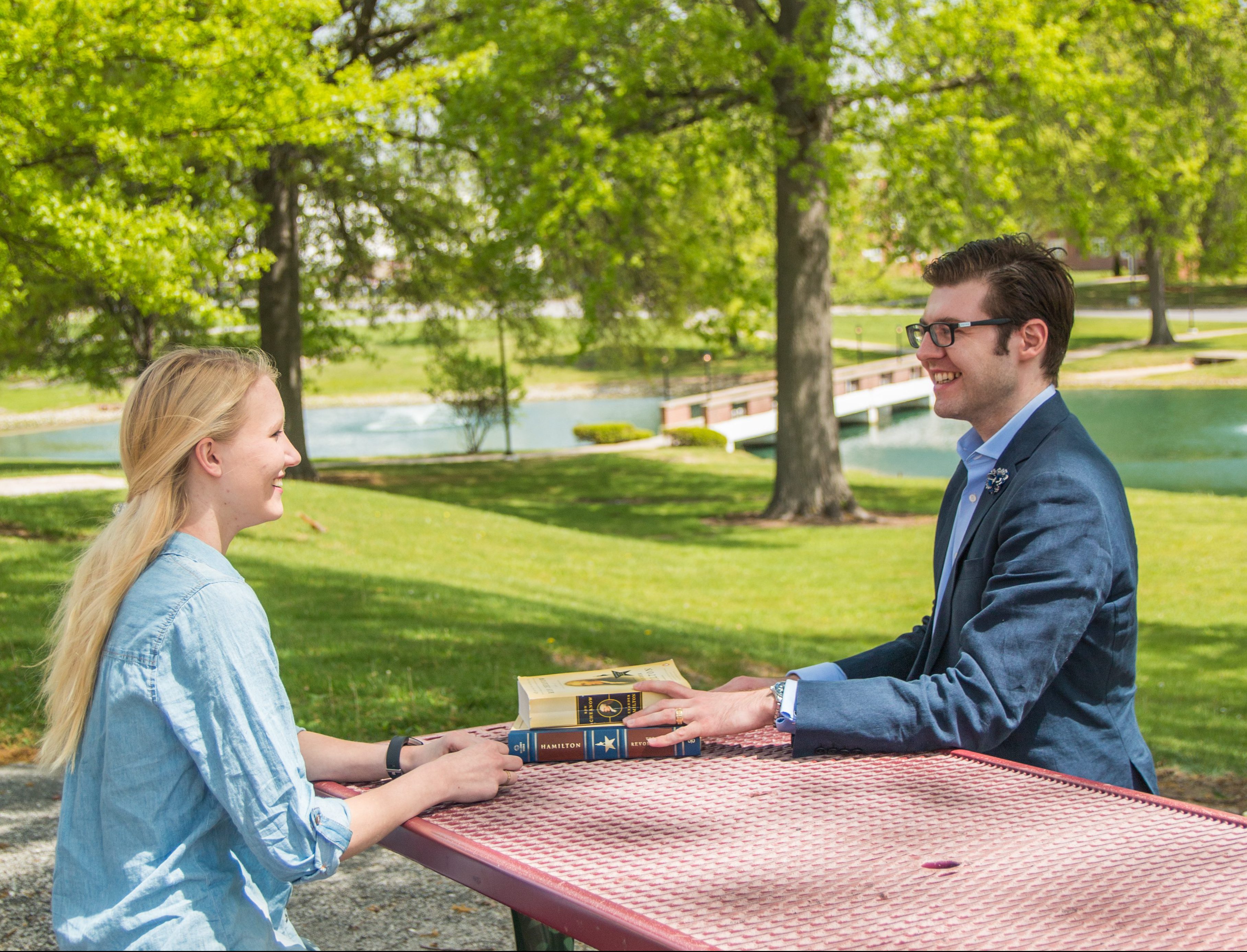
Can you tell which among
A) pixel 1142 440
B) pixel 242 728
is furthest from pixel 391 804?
pixel 1142 440

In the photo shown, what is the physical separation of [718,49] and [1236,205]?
9643mm

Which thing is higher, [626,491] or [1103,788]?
[1103,788]

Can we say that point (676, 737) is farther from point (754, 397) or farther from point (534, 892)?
point (754, 397)

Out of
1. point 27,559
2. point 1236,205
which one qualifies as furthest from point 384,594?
point 1236,205

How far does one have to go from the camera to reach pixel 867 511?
20.8 metres

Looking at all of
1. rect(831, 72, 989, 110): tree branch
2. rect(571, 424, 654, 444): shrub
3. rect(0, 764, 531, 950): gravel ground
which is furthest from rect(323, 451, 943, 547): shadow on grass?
rect(0, 764, 531, 950): gravel ground

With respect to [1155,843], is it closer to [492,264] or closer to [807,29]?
[807,29]

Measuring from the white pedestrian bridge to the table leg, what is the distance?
29.9 metres

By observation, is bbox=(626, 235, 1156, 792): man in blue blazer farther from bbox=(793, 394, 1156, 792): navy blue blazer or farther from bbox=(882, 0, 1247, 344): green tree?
bbox=(882, 0, 1247, 344): green tree

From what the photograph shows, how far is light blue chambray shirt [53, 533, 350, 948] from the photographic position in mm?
2045

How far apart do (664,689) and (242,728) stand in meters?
0.99

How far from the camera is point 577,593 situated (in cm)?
1302

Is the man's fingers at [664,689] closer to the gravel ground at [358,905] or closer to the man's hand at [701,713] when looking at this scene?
the man's hand at [701,713]

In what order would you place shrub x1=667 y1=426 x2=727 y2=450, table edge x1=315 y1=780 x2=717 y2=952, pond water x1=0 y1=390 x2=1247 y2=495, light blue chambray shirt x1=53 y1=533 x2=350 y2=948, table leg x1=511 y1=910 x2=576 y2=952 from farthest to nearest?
1. shrub x1=667 y1=426 x2=727 y2=450
2. pond water x1=0 y1=390 x2=1247 y2=495
3. table leg x1=511 y1=910 x2=576 y2=952
4. light blue chambray shirt x1=53 y1=533 x2=350 y2=948
5. table edge x1=315 y1=780 x2=717 y2=952
